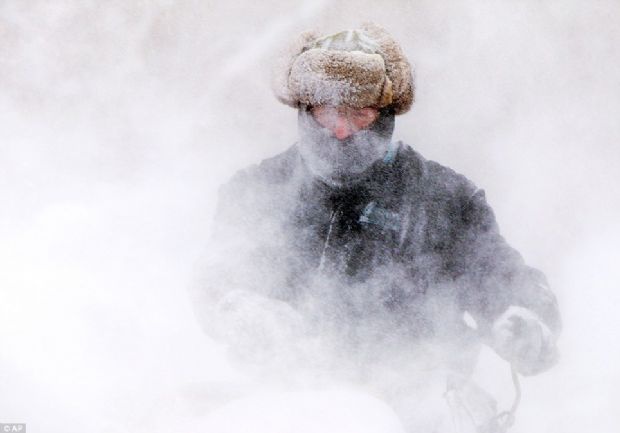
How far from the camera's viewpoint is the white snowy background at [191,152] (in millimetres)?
1186

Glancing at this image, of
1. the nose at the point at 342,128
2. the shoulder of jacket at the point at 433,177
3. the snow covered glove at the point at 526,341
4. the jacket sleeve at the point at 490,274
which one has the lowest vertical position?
the snow covered glove at the point at 526,341

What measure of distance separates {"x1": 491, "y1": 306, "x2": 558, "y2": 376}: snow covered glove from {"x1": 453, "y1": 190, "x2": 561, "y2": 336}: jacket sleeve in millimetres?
30

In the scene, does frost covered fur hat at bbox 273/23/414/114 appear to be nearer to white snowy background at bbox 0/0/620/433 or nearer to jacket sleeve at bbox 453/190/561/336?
white snowy background at bbox 0/0/620/433

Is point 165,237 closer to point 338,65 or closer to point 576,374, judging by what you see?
point 338,65

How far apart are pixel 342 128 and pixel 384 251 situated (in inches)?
9.5

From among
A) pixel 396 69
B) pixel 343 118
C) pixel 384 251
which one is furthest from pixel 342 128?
pixel 384 251

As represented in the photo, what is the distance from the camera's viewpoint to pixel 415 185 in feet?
3.60

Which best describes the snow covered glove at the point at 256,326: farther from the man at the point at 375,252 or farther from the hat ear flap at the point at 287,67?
the hat ear flap at the point at 287,67

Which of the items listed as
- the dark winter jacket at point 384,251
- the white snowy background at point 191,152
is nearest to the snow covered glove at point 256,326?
the dark winter jacket at point 384,251

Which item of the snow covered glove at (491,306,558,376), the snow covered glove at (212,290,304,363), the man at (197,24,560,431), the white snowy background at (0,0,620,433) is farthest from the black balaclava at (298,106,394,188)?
the snow covered glove at (491,306,558,376)

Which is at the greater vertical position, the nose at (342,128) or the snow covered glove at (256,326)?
the nose at (342,128)

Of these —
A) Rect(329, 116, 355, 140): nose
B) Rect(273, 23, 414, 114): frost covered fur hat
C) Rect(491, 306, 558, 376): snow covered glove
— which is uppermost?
Rect(273, 23, 414, 114): frost covered fur hat

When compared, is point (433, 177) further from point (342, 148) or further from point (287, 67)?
point (287, 67)

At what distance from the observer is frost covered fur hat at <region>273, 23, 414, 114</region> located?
3.21ft
